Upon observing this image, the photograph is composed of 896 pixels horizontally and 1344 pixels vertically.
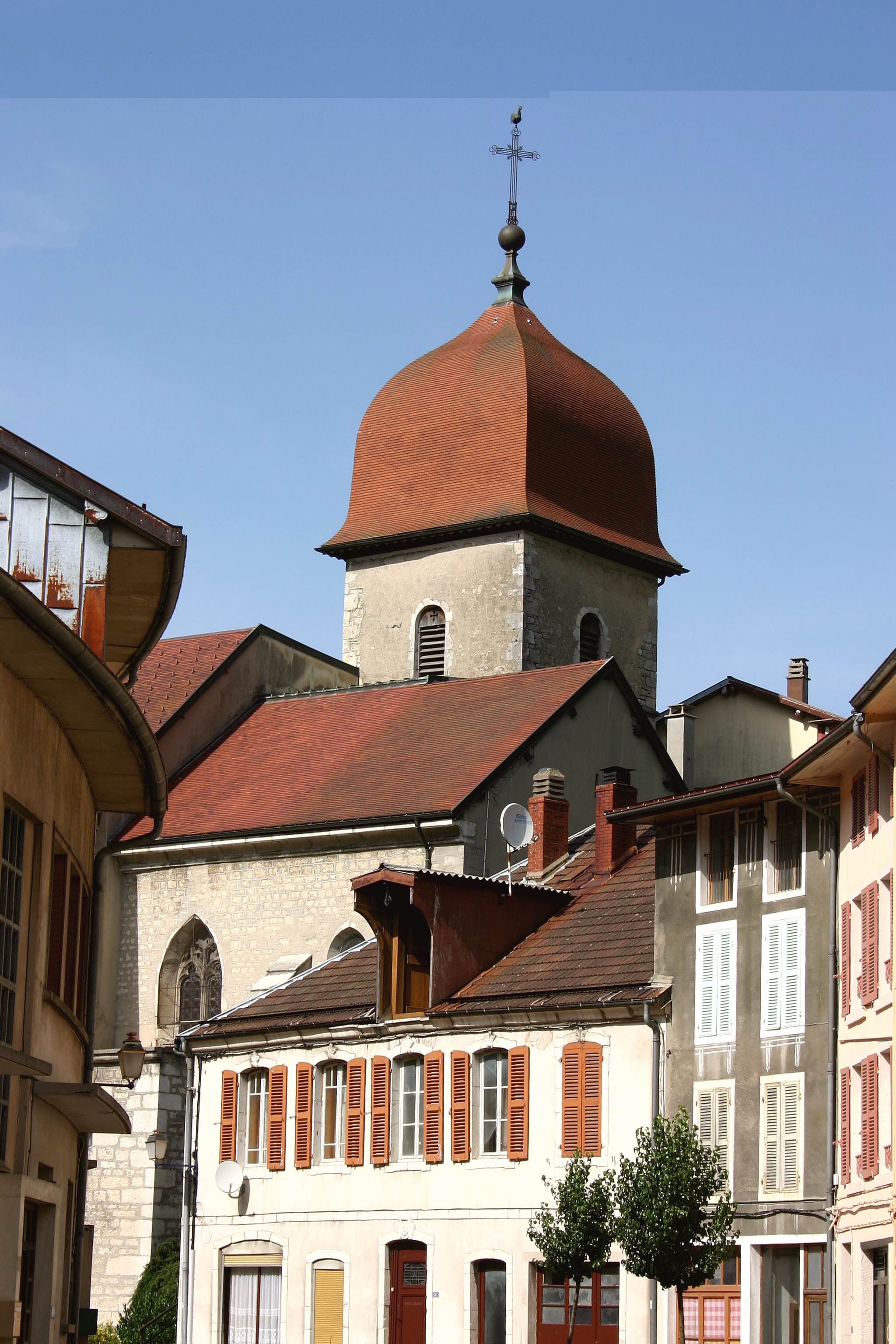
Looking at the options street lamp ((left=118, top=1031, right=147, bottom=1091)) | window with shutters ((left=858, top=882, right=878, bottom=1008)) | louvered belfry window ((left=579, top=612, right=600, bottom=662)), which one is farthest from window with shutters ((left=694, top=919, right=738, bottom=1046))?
louvered belfry window ((left=579, top=612, right=600, bottom=662))

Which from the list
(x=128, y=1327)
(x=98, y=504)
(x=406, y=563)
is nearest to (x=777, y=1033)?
(x=98, y=504)

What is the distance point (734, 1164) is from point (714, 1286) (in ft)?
4.22

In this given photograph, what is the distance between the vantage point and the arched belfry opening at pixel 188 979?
3831 centimetres

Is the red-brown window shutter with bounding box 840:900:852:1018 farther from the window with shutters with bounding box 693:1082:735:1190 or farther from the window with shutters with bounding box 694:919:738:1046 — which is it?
the window with shutters with bounding box 693:1082:735:1190

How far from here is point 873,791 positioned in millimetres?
21547

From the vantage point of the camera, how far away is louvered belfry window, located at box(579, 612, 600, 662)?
4634 cm

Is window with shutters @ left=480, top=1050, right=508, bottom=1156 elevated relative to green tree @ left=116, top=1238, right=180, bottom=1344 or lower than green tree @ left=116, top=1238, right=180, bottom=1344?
elevated

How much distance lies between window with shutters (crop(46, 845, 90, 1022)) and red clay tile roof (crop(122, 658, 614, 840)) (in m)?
16.9

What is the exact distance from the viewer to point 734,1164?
79.6 feet

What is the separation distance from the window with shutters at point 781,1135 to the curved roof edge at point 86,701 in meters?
8.11

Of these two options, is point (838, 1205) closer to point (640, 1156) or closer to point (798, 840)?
point (640, 1156)

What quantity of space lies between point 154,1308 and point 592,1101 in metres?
10.8

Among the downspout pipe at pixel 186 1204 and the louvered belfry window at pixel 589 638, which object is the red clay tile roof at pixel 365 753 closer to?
the louvered belfry window at pixel 589 638

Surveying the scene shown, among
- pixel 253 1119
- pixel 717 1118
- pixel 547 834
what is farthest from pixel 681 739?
pixel 717 1118
